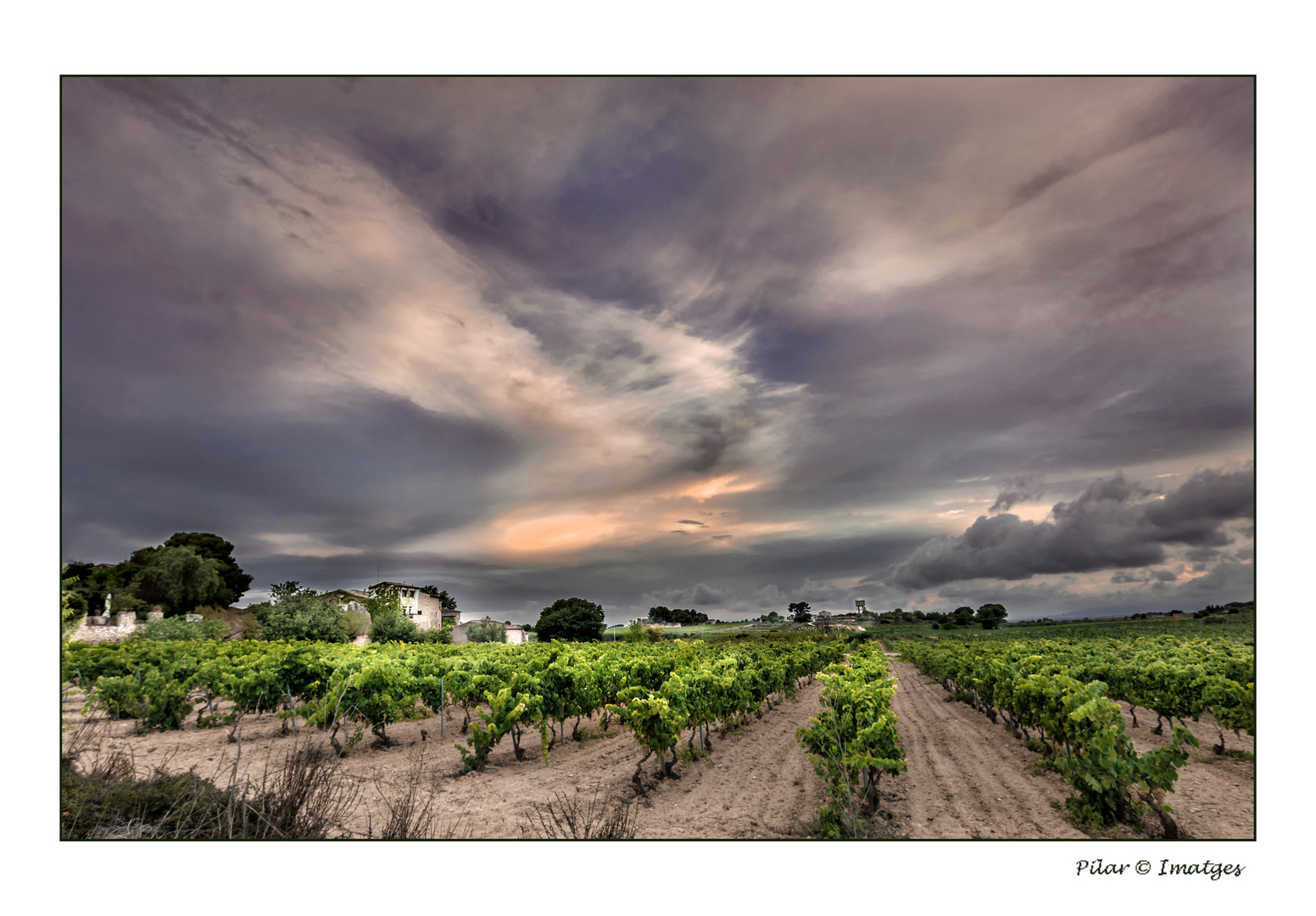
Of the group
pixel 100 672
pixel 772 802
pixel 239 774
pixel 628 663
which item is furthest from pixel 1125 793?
pixel 100 672

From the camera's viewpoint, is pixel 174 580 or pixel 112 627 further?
pixel 174 580

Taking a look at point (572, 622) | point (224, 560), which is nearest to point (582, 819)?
point (572, 622)

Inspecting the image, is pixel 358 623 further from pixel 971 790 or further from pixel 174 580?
pixel 971 790

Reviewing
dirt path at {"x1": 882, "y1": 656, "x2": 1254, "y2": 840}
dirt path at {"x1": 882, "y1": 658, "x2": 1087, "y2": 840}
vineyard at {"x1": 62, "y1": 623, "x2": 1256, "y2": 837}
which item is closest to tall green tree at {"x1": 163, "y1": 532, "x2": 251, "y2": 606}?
vineyard at {"x1": 62, "y1": 623, "x2": 1256, "y2": 837}

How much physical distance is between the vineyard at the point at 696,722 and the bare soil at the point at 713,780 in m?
0.08

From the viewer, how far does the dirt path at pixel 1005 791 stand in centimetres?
671

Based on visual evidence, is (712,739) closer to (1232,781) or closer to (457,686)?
(457,686)

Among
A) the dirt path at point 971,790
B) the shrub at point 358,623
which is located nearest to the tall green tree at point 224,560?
the shrub at point 358,623

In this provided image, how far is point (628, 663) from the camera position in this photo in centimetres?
1328

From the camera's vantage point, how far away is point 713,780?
29.7 feet

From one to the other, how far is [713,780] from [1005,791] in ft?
15.7

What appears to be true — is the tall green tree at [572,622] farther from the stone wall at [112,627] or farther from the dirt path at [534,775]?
the dirt path at [534,775]

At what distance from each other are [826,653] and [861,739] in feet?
85.8

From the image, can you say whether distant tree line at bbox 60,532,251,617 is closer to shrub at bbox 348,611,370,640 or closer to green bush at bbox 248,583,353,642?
green bush at bbox 248,583,353,642
